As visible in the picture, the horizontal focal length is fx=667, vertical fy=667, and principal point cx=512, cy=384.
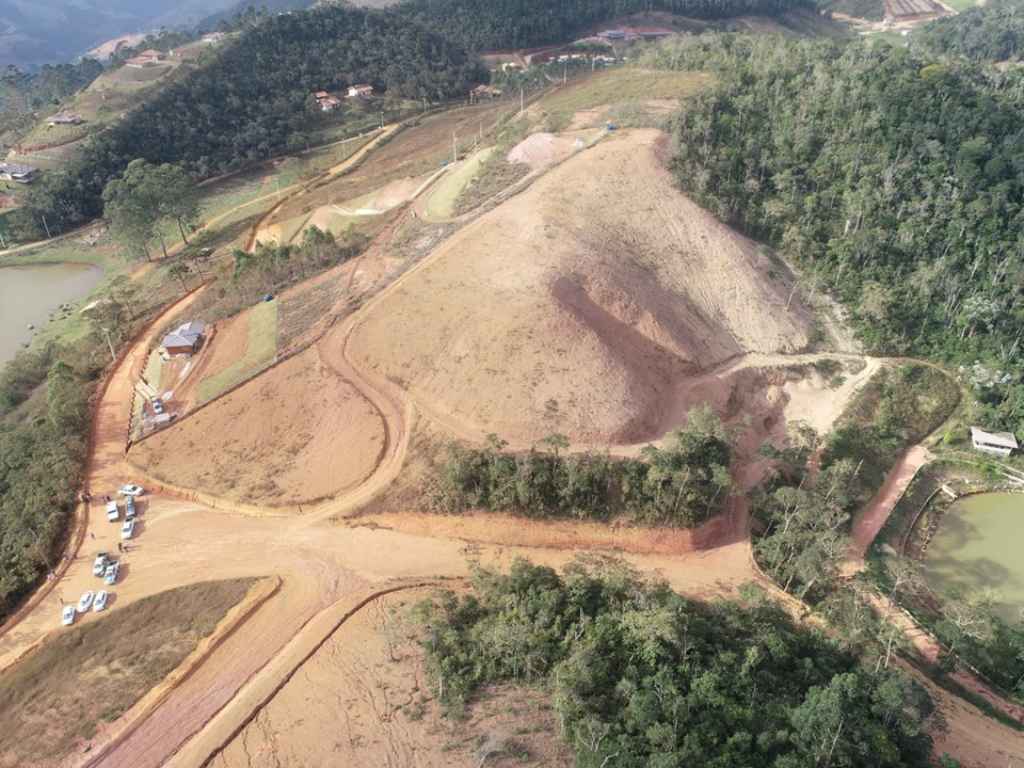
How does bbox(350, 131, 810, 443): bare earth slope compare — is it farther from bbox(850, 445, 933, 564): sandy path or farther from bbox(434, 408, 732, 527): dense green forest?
bbox(850, 445, 933, 564): sandy path

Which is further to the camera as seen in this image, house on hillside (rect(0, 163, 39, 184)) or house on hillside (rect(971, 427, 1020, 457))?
house on hillside (rect(0, 163, 39, 184))

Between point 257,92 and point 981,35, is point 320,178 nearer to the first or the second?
point 257,92

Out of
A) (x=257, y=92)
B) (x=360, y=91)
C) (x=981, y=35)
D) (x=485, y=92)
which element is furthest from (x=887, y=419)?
(x=981, y=35)

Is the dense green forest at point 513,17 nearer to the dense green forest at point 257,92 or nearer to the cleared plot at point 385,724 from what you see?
the dense green forest at point 257,92

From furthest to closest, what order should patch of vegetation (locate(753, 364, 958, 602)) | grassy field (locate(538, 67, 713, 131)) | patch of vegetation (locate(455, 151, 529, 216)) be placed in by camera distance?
grassy field (locate(538, 67, 713, 131)) < patch of vegetation (locate(455, 151, 529, 216)) < patch of vegetation (locate(753, 364, 958, 602))

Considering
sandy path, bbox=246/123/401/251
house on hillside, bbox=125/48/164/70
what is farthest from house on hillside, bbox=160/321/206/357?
house on hillside, bbox=125/48/164/70

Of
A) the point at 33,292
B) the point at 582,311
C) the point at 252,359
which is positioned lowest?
the point at 33,292

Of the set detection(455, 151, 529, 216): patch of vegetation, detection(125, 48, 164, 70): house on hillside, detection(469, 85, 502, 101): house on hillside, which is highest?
detection(125, 48, 164, 70): house on hillside
